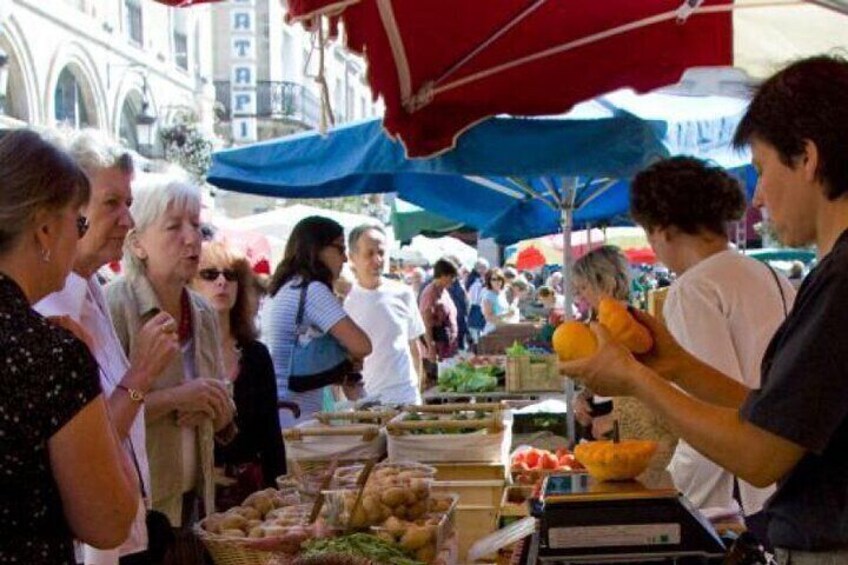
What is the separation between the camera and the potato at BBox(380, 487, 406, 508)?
2.93m

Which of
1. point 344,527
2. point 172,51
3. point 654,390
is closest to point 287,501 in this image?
point 344,527

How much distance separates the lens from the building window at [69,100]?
27.4m

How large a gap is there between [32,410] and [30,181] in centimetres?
44

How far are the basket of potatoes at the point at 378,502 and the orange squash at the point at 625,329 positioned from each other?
2.76 ft

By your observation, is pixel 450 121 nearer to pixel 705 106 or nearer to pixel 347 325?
pixel 347 325

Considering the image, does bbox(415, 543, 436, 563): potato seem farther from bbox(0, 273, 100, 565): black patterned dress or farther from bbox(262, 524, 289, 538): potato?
bbox(0, 273, 100, 565): black patterned dress

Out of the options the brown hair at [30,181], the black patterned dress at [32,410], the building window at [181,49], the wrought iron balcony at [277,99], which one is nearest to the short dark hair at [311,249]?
the brown hair at [30,181]

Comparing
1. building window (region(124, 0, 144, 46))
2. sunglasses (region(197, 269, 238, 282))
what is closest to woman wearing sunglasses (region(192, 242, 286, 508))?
sunglasses (region(197, 269, 238, 282))

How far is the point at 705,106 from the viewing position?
5703 mm

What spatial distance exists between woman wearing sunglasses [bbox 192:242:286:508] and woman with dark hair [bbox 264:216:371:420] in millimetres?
604

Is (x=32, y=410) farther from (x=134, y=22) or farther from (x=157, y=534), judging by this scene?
(x=134, y=22)

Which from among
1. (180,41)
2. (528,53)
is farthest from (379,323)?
(180,41)

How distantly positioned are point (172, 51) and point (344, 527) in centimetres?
3658

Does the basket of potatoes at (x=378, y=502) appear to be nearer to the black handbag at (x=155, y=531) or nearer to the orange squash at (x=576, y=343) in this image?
the black handbag at (x=155, y=531)
